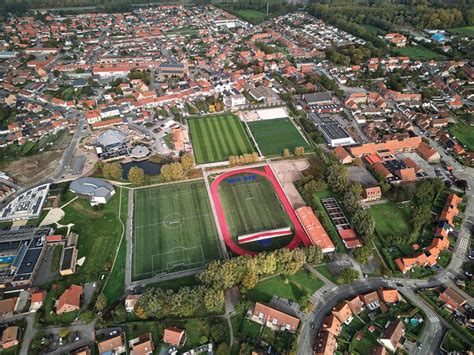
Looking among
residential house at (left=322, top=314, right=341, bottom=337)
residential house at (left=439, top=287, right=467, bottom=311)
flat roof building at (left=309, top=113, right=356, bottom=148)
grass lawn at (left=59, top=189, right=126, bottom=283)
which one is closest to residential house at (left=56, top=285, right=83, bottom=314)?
grass lawn at (left=59, top=189, right=126, bottom=283)

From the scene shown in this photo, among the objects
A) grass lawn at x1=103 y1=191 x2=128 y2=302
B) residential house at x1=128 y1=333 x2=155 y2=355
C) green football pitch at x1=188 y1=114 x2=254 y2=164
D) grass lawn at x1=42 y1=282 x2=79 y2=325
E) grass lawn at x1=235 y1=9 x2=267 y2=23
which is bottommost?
grass lawn at x1=42 y1=282 x2=79 y2=325

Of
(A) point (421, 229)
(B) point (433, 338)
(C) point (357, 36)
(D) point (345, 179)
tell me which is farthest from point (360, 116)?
A: (C) point (357, 36)

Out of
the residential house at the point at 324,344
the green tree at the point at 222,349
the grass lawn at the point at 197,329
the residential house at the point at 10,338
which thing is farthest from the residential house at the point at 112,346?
the residential house at the point at 324,344

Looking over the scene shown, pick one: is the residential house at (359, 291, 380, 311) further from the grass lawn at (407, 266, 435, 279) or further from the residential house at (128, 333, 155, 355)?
the residential house at (128, 333, 155, 355)

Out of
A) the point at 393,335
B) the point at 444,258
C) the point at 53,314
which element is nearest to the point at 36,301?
the point at 53,314

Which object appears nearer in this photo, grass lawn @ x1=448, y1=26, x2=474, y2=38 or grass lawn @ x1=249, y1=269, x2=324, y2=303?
grass lawn @ x1=249, y1=269, x2=324, y2=303

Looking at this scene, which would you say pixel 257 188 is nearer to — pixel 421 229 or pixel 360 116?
pixel 421 229
